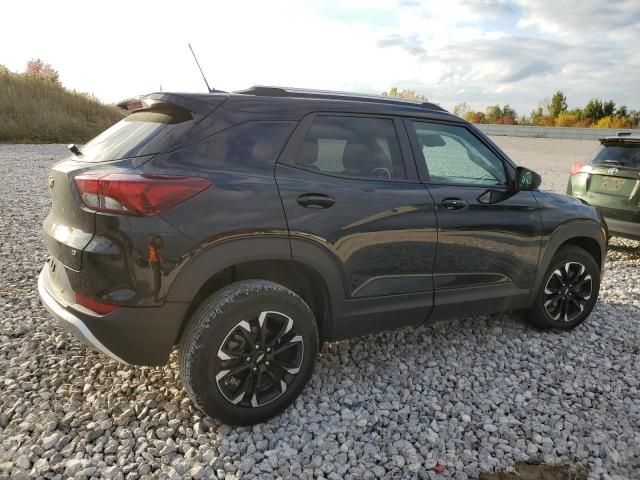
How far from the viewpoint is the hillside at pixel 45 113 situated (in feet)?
67.4

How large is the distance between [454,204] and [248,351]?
1.65 metres

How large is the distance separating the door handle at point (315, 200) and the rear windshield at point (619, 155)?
209 inches

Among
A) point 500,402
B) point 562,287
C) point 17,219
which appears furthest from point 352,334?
point 17,219

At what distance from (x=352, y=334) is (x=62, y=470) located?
5.54 ft

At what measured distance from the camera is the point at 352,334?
3.14 metres

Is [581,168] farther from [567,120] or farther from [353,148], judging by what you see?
[567,120]

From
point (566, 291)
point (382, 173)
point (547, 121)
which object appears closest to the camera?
point (382, 173)

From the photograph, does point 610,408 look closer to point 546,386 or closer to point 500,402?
point 546,386

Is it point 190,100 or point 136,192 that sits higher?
point 190,100

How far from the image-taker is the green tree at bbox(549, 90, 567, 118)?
54594 millimetres

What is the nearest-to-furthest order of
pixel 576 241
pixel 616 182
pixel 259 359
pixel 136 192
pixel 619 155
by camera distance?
pixel 136 192 → pixel 259 359 → pixel 576 241 → pixel 616 182 → pixel 619 155

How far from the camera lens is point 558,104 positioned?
55.0m

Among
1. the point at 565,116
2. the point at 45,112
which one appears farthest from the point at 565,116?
the point at 45,112

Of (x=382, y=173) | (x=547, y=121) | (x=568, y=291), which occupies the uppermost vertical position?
(x=547, y=121)
